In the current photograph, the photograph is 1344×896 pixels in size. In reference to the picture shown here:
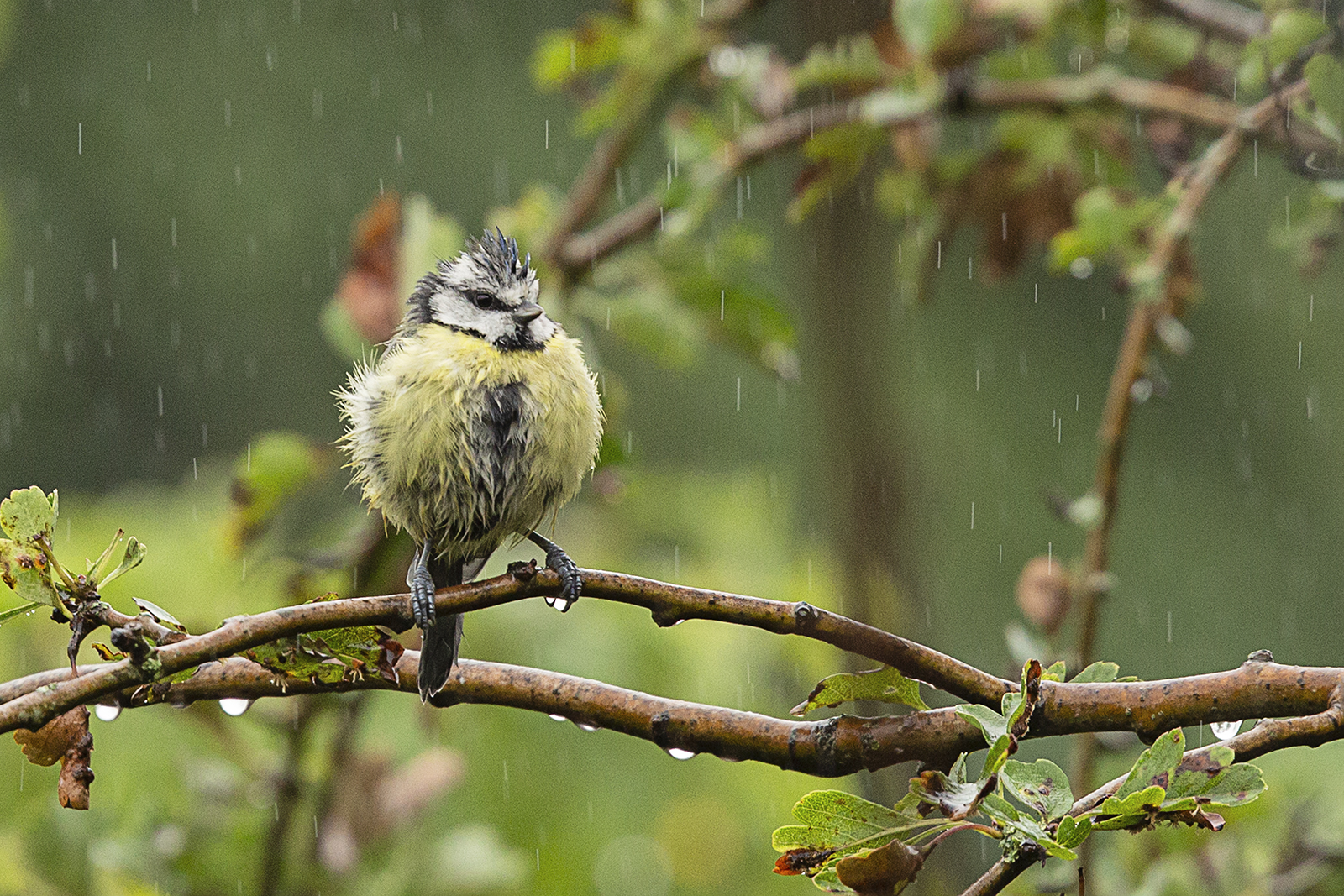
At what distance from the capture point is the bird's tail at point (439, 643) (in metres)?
1.03

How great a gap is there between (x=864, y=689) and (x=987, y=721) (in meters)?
0.10

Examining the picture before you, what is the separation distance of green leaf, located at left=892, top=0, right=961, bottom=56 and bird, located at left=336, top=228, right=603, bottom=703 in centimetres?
54

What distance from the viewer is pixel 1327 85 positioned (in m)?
1.20

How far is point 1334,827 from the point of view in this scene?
5.27 ft

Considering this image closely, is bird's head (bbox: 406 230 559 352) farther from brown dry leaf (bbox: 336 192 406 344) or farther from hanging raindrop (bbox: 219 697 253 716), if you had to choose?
hanging raindrop (bbox: 219 697 253 716)

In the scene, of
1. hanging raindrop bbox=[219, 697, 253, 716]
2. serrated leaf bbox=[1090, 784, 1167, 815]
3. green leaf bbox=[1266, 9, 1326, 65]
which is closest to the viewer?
serrated leaf bbox=[1090, 784, 1167, 815]

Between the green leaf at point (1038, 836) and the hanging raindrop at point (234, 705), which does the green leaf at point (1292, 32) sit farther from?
the hanging raindrop at point (234, 705)

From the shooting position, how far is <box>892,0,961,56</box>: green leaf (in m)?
1.67

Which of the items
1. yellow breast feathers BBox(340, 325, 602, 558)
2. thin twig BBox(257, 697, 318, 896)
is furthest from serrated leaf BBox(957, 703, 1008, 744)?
thin twig BBox(257, 697, 318, 896)

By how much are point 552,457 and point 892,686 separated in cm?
77

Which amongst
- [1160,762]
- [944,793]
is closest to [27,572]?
[944,793]

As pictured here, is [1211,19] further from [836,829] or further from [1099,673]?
[836,829]

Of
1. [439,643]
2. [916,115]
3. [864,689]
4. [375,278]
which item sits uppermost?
[916,115]

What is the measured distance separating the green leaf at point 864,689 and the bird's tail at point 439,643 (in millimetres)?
245
